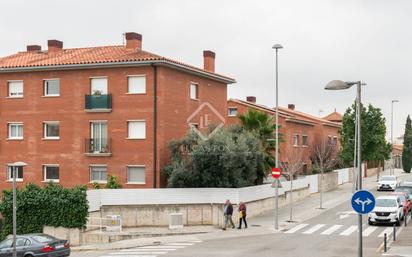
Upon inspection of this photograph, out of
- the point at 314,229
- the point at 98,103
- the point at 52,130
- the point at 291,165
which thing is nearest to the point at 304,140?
the point at 291,165

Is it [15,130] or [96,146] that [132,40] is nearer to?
[96,146]

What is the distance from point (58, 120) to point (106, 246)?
1353 cm

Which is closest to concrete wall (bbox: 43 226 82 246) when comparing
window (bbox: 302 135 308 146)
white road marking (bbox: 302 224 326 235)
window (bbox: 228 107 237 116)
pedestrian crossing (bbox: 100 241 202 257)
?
pedestrian crossing (bbox: 100 241 202 257)

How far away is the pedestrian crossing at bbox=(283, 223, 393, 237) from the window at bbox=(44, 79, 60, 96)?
17.9 m

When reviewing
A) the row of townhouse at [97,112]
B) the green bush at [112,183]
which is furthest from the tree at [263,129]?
the green bush at [112,183]

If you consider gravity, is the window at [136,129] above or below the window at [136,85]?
below

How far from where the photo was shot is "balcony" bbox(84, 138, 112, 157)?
39.1 metres

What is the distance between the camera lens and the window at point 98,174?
129 ft

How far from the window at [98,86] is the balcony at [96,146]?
9.84ft

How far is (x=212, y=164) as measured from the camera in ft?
116

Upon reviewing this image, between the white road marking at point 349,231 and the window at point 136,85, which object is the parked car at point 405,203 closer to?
the white road marking at point 349,231

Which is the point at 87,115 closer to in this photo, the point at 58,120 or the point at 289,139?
the point at 58,120

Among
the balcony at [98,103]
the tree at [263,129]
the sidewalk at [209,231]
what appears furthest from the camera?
the tree at [263,129]

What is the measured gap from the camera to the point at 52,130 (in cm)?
4103
